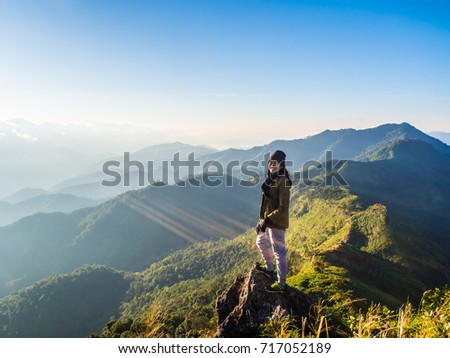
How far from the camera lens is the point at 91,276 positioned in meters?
124

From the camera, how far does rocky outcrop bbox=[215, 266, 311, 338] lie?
745 centimetres

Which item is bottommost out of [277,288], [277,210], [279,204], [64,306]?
[64,306]

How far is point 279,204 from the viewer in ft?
24.6

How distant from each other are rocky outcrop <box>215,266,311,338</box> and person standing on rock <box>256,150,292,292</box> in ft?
0.86

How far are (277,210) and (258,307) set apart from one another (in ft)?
8.55

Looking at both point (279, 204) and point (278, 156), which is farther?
point (279, 204)

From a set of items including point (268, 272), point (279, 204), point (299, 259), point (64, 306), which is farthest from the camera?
point (64, 306)

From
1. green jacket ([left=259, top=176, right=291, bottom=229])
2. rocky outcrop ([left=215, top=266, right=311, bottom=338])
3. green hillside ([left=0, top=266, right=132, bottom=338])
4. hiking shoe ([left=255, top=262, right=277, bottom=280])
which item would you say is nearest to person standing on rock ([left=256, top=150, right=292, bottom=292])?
green jacket ([left=259, top=176, right=291, bottom=229])

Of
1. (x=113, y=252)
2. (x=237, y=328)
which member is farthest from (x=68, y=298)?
(x=237, y=328)

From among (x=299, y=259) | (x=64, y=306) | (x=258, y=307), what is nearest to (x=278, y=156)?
(x=258, y=307)

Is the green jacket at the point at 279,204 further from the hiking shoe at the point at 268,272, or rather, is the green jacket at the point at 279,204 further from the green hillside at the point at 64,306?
the green hillside at the point at 64,306

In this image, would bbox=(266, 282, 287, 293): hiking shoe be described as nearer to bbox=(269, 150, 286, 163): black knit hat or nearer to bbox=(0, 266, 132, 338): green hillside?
bbox=(269, 150, 286, 163): black knit hat

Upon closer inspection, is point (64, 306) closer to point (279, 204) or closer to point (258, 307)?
point (258, 307)

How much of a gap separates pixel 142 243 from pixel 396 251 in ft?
516
